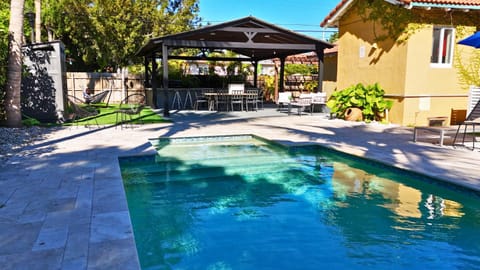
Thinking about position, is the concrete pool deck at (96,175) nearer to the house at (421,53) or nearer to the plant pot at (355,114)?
the plant pot at (355,114)

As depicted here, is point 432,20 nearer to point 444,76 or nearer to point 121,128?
point 444,76

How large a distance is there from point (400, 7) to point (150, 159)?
903 centimetres

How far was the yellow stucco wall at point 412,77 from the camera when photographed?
11344 millimetres

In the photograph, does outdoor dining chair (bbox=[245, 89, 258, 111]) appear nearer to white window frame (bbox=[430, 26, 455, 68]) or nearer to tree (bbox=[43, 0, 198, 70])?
white window frame (bbox=[430, 26, 455, 68])

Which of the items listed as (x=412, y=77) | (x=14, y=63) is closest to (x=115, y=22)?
(x=14, y=63)

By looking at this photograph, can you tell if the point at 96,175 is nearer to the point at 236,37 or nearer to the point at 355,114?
the point at 355,114

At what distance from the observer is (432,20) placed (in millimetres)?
11422

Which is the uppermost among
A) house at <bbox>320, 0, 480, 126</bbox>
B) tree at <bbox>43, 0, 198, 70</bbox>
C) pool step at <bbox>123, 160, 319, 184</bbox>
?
tree at <bbox>43, 0, 198, 70</bbox>

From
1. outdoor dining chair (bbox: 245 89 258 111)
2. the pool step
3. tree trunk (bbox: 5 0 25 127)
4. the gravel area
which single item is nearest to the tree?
outdoor dining chair (bbox: 245 89 258 111)

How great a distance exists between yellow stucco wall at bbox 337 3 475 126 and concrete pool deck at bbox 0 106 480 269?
116cm

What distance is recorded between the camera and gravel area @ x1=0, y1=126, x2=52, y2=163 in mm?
7059

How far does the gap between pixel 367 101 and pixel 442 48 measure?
110 inches

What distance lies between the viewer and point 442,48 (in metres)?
11.7

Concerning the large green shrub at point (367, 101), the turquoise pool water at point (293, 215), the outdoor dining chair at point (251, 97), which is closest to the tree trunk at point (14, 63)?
the turquoise pool water at point (293, 215)
